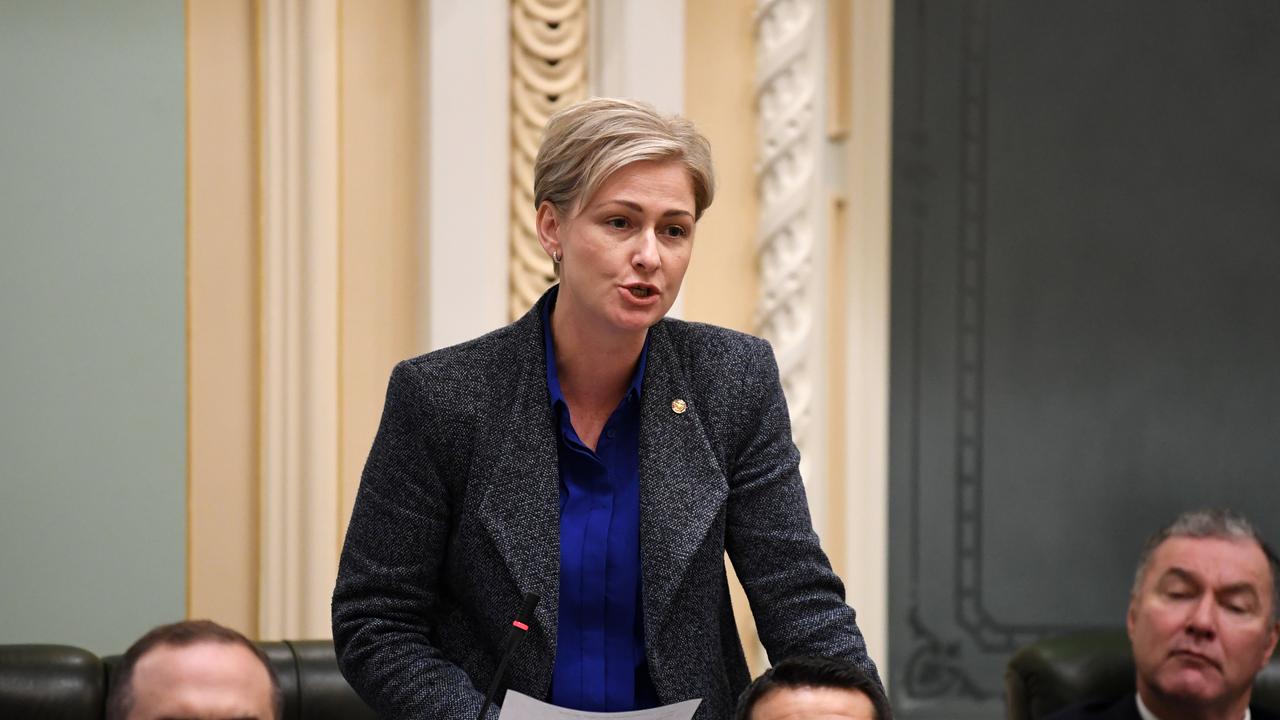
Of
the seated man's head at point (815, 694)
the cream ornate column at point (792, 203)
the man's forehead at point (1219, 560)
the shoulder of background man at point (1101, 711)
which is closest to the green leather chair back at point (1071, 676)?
the shoulder of background man at point (1101, 711)

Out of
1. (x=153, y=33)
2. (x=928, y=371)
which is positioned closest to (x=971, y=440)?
(x=928, y=371)

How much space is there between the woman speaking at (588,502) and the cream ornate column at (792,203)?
1728 millimetres

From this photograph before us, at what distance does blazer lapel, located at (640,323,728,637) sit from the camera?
1.71 m

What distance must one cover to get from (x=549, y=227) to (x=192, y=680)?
1.99 feet

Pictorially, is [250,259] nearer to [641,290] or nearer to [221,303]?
[221,303]

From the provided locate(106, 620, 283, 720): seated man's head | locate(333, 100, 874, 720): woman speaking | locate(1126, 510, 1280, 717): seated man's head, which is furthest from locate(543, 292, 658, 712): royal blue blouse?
locate(1126, 510, 1280, 717): seated man's head

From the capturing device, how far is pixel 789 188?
3.54m

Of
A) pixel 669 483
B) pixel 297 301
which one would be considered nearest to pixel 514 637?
pixel 669 483

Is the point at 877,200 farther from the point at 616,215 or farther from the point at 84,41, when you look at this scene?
the point at 616,215

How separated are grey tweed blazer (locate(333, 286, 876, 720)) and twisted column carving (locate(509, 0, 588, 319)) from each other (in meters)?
1.58

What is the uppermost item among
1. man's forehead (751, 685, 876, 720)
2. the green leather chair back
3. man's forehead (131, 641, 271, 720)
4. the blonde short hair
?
the blonde short hair

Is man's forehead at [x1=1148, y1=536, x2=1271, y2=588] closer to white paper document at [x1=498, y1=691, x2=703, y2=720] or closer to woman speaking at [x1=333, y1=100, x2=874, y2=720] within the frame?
woman speaking at [x1=333, y1=100, x2=874, y2=720]

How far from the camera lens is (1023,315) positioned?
4.04m

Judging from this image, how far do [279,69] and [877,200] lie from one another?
145cm
